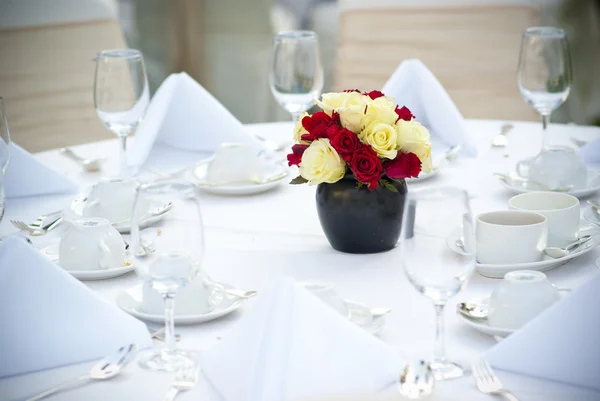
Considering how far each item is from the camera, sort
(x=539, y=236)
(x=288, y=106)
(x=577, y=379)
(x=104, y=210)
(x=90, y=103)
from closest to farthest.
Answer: (x=577, y=379) < (x=539, y=236) < (x=104, y=210) < (x=288, y=106) < (x=90, y=103)

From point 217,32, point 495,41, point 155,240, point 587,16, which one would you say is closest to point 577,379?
point 155,240

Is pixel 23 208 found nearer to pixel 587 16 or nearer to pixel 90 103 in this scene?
pixel 90 103

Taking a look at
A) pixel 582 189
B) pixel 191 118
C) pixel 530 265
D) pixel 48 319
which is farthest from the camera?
pixel 191 118

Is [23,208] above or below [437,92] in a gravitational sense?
below

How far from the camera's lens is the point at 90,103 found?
2748 millimetres

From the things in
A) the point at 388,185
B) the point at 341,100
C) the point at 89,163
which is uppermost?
the point at 341,100

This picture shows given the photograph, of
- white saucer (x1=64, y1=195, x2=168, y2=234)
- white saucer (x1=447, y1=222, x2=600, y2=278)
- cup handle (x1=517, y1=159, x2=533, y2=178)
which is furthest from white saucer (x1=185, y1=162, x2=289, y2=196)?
white saucer (x1=447, y1=222, x2=600, y2=278)

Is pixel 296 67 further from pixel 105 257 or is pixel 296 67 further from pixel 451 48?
pixel 451 48

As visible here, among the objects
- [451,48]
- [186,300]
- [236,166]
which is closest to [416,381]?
[186,300]

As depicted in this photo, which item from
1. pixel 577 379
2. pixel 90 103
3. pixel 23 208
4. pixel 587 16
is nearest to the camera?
pixel 577 379

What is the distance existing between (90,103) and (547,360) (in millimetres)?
2142

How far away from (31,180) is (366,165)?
679 mm

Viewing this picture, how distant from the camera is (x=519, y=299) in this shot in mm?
961

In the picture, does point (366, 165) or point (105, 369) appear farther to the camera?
point (366, 165)
